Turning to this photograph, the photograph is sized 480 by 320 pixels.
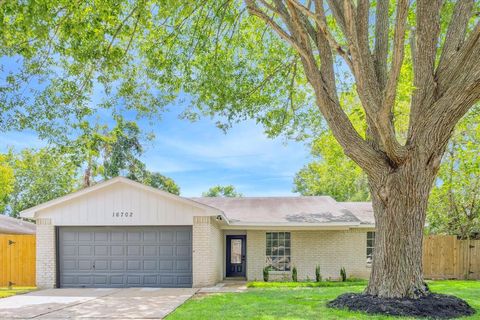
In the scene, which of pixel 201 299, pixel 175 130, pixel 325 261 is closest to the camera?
pixel 201 299

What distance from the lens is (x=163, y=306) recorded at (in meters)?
9.53

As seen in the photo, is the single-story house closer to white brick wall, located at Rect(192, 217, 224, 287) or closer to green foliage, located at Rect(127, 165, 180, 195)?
white brick wall, located at Rect(192, 217, 224, 287)

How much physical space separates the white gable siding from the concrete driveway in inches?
86.8

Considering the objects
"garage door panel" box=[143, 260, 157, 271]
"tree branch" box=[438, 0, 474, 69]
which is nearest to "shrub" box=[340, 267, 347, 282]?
"garage door panel" box=[143, 260, 157, 271]

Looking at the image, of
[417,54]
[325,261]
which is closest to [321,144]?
[325,261]

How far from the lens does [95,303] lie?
1027cm

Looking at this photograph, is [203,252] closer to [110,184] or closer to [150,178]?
[110,184]

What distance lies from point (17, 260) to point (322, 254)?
11208 mm

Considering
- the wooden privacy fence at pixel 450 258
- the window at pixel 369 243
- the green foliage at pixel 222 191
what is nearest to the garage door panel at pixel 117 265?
the window at pixel 369 243

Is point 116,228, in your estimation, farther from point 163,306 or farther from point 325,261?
point 325,261

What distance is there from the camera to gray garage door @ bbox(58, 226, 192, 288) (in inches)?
553

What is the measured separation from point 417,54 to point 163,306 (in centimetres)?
745

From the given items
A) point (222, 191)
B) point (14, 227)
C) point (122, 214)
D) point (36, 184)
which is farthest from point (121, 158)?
point (222, 191)

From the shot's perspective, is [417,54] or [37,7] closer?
[37,7]
